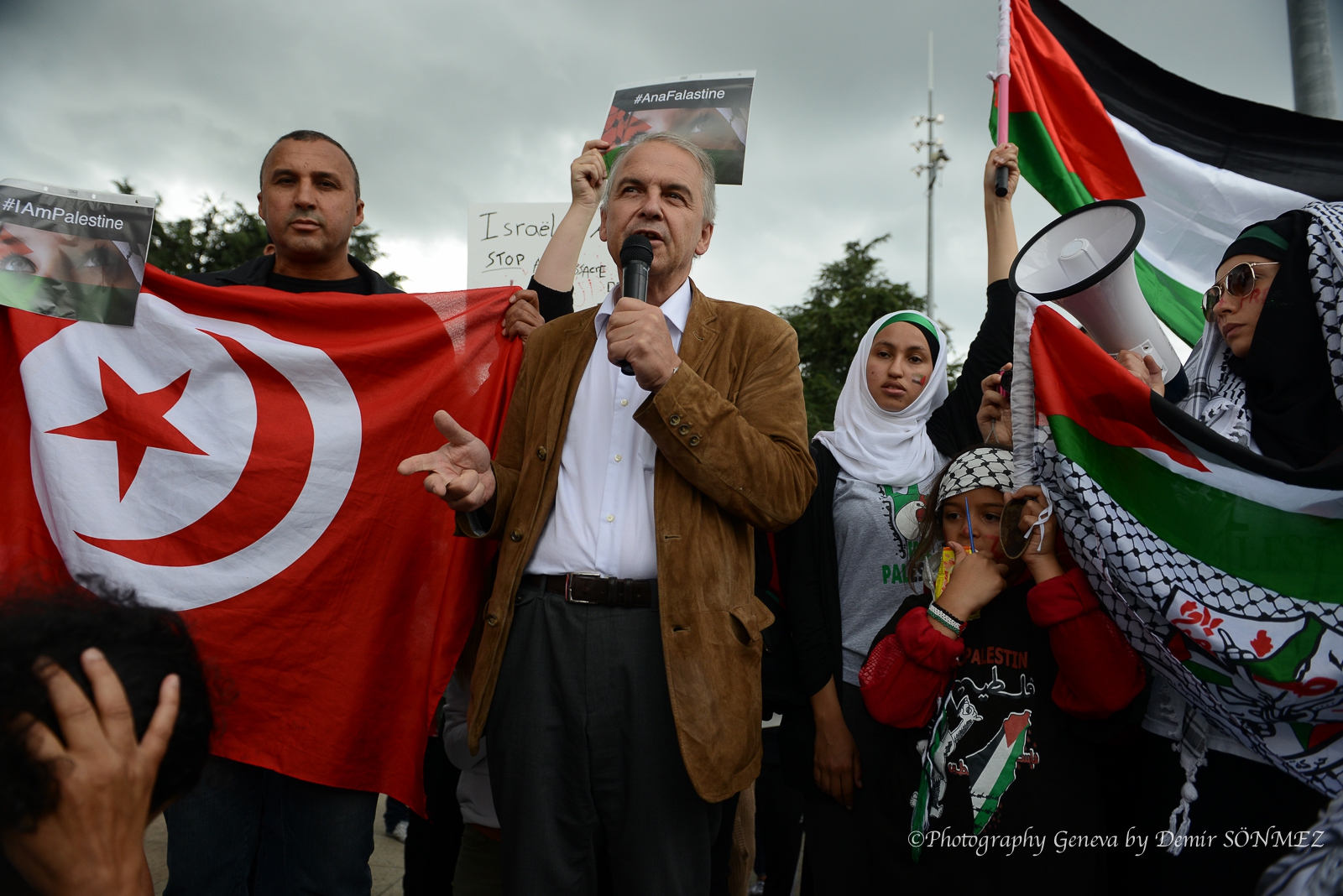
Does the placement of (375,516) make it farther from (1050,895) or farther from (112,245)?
(1050,895)

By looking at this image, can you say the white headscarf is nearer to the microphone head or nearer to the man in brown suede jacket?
the man in brown suede jacket

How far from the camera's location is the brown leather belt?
1.80m

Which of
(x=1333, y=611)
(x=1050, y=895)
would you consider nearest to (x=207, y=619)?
(x=1050, y=895)

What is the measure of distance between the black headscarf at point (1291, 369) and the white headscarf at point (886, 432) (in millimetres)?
986

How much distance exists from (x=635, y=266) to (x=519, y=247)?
2.42 metres

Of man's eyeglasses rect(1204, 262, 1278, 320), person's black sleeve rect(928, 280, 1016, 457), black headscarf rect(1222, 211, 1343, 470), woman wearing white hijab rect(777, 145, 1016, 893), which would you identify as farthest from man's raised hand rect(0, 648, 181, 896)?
person's black sleeve rect(928, 280, 1016, 457)

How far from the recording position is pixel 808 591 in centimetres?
237

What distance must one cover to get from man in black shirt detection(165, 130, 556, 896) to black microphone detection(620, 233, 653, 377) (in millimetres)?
854

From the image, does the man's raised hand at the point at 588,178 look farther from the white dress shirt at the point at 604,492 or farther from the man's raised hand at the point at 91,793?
the man's raised hand at the point at 91,793

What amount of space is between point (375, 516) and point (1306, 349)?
2.32 metres

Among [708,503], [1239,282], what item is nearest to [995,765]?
[708,503]

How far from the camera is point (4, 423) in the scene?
2293mm

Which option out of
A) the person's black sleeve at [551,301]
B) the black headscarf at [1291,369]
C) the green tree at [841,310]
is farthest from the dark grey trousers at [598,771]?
the green tree at [841,310]

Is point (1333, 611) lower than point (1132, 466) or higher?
lower
